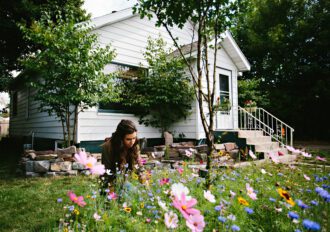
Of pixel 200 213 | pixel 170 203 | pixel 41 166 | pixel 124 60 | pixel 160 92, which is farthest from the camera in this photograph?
pixel 124 60

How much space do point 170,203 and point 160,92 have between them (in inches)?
231

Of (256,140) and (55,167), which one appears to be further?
(256,140)

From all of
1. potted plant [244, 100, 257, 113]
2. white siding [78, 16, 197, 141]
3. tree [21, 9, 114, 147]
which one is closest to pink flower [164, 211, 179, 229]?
tree [21, 9, 114, 147]

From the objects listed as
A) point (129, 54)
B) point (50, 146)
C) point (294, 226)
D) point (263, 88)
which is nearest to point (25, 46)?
point (50, 146)

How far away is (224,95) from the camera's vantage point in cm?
952

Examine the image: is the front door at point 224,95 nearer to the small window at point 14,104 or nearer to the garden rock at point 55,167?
the garden rock at point 55,167

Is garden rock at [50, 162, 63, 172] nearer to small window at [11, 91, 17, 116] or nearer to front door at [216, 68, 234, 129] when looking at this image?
front door at [216, 68, 234, 129]

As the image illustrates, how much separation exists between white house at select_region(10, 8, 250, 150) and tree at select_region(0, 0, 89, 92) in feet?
8.12

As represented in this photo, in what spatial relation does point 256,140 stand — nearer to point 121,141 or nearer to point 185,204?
point 121,141

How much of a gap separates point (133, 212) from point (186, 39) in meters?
9.55

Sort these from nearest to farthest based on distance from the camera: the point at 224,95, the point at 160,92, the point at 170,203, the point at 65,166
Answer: the point at 170,203 → the point at 65,166 → the point at 160,92 → the point at 224,95

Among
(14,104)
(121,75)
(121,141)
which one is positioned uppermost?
(121,75)

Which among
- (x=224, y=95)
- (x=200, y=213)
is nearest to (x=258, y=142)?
(x=224, y=95)

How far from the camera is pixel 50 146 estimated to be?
8500 mm
